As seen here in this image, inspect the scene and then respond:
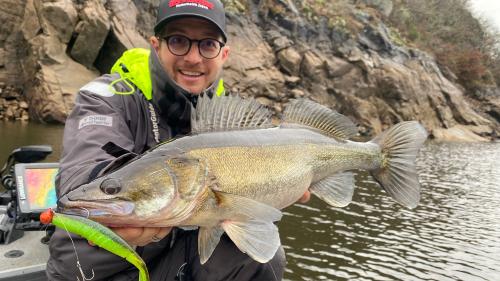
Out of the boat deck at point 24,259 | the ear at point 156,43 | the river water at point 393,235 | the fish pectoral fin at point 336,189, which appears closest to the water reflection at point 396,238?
the river water at point 393,235

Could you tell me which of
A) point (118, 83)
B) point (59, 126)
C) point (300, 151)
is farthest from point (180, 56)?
point (59, 126)

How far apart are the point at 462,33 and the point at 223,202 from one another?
62.6 m

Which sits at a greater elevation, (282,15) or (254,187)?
(282,15)

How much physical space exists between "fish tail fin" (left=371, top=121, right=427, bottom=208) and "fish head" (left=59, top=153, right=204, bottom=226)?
200 cm

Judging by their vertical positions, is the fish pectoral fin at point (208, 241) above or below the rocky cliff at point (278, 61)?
below

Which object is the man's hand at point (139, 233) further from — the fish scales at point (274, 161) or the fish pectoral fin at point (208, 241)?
the fish scales at point (274, 161)

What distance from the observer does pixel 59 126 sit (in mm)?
20828

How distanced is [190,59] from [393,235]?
8.36 meters

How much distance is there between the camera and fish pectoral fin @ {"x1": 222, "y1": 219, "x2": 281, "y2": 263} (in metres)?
2.33

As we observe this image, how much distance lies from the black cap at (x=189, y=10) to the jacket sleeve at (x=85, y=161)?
0.79 meters

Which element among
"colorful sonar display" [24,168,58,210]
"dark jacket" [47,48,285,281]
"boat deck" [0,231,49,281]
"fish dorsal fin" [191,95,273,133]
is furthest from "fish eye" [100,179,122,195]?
"colorful sonar display" [24,168,58,210]

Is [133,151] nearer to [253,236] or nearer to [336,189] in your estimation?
[253,236]

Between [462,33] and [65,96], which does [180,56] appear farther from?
[462,33]

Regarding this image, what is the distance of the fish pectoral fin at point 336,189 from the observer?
335 cm
